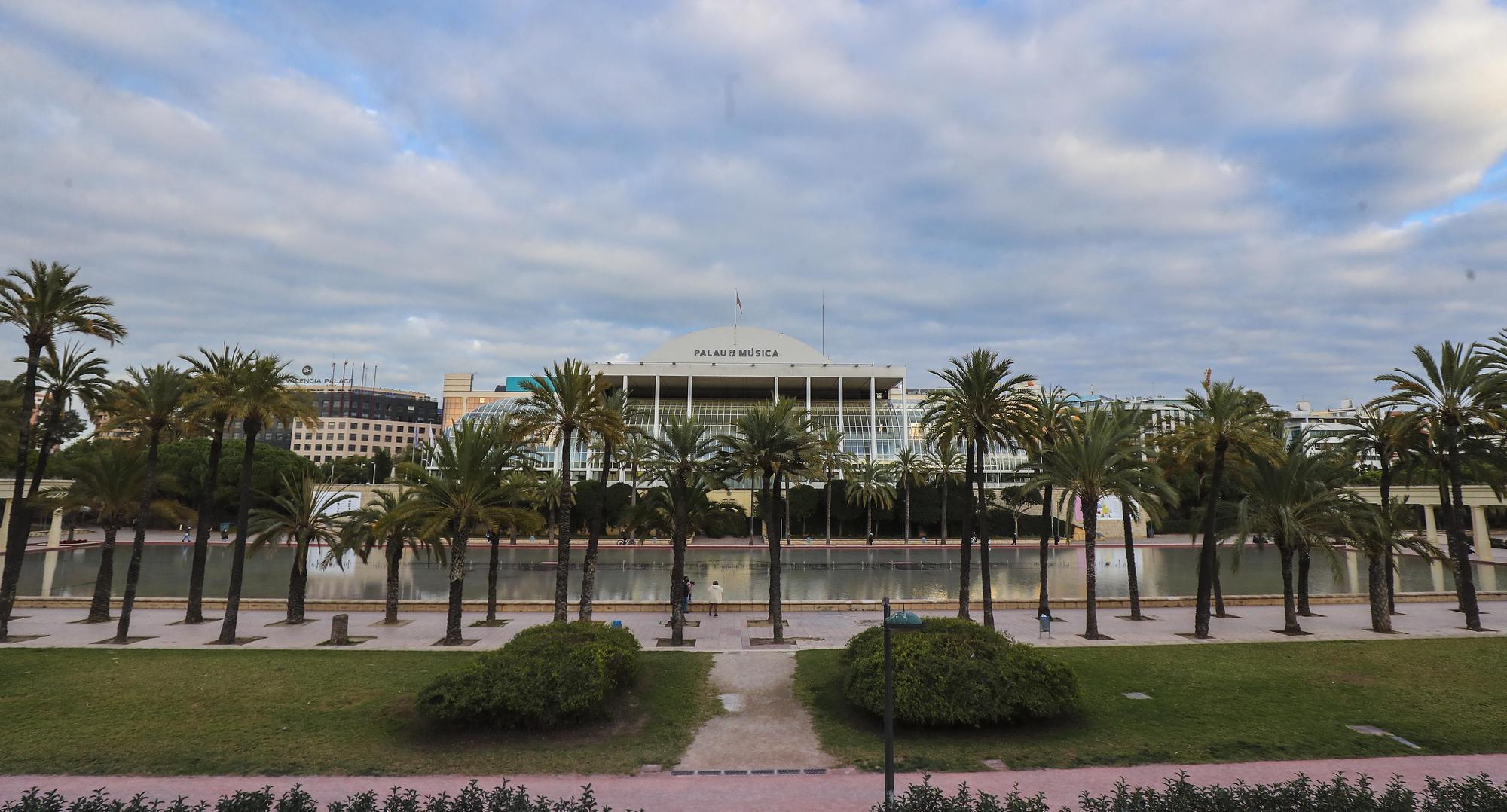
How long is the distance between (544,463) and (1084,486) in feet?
235

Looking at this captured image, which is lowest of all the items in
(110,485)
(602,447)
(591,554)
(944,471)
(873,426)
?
(591,554)

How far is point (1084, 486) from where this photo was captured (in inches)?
1004

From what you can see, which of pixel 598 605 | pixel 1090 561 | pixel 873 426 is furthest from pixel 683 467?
pixel 873 426

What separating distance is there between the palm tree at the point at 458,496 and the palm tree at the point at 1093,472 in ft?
60.3

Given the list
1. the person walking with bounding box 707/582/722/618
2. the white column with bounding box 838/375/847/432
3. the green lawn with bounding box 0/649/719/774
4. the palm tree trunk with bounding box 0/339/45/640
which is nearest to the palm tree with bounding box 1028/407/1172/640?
the person walking with bounding box 707/582/722/618

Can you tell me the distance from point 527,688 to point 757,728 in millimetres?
4729

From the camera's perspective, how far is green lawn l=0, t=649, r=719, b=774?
13406mm

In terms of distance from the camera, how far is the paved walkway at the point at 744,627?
79.2ft

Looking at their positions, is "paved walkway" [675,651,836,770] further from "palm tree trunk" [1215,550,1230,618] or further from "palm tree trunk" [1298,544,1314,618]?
"palm tree trunk" [1298,544,1314,618]

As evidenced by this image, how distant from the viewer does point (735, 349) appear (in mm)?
92250

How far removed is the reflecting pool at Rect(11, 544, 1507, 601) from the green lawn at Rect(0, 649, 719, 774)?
814 cm

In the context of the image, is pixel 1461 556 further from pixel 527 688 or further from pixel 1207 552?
pixel 527 688

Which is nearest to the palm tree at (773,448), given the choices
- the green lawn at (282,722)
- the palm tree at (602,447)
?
the palm tree at (602,447)

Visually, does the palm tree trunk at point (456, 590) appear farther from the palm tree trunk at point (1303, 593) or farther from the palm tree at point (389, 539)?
the palm tree trunk at point (1303, 593)
